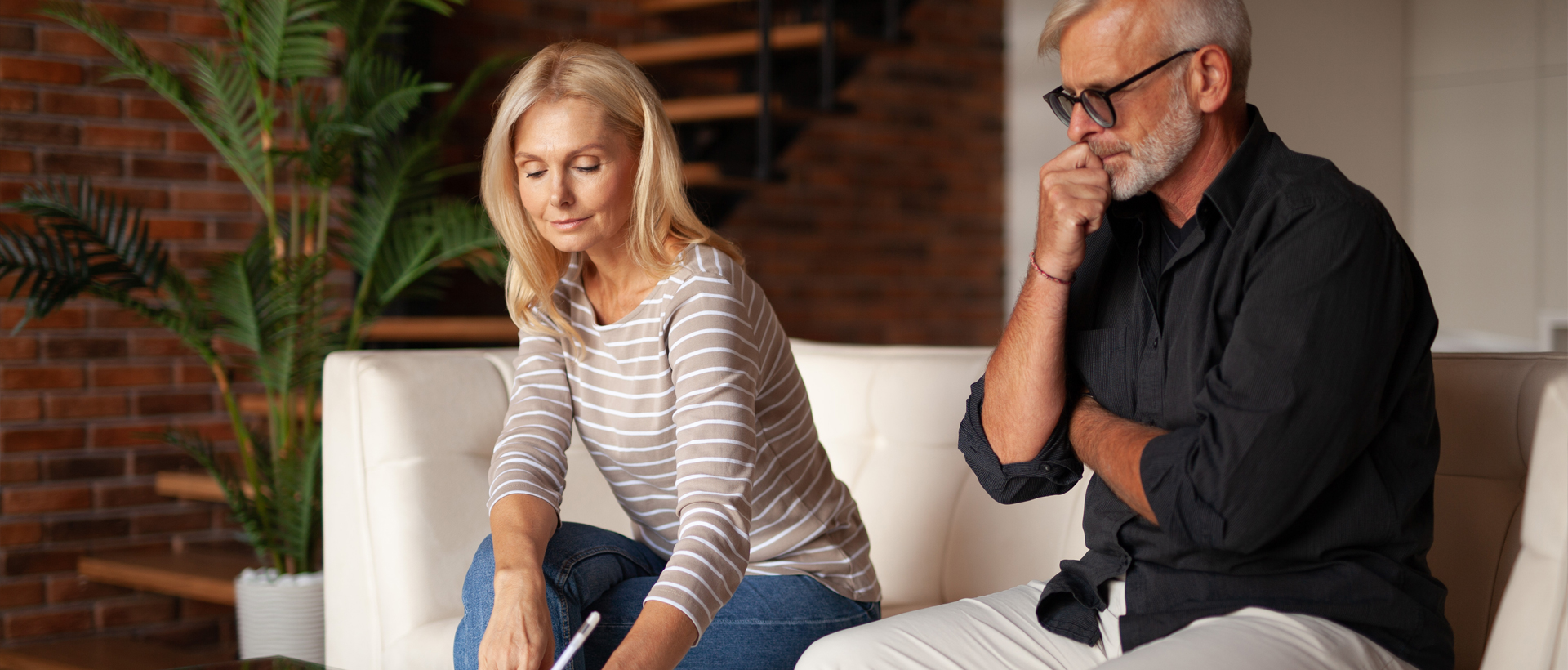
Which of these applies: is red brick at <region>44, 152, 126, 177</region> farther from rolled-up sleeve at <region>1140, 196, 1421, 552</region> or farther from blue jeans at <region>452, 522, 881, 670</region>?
rolled-up sleeve at <region>1140, 196, 1421, 552</region>

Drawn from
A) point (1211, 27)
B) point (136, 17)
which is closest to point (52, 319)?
point (136, 17)

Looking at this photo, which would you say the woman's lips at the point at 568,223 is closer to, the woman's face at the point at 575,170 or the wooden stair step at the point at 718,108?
the woman's face at the point at 575,170

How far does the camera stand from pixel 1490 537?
1374 millimetres

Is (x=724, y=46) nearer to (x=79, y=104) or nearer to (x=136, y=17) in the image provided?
(x=136, y=17)

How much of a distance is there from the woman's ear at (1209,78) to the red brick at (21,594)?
3062mm

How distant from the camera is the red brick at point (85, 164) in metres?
3.03

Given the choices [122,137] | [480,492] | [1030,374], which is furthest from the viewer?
[122,137]

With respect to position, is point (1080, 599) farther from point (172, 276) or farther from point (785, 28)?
point (785, 28)

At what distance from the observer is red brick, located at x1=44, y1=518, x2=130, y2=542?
3059 mm

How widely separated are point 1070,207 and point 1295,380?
307 millimetres

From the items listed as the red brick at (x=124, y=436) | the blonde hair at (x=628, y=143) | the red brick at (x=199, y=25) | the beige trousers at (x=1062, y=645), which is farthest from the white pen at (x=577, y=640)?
the red brick at (x=199, y=25)

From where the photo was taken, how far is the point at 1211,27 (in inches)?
49.1

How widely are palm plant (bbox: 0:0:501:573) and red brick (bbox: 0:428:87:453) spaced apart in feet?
1.49

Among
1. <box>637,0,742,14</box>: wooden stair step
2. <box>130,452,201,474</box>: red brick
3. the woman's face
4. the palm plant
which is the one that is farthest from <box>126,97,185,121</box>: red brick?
the woman's face
